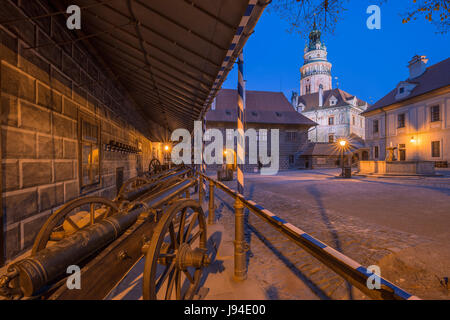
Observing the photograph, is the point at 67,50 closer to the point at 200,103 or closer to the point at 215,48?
the point at 215,48

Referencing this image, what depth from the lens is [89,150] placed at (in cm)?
488

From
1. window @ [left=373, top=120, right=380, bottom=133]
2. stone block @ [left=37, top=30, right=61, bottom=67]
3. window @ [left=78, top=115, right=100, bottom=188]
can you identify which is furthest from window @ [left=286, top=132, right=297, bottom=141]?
stone block @ [left=37, top=30, right=61, bottom=67]

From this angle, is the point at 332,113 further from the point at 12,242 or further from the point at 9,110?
the point at 12,242

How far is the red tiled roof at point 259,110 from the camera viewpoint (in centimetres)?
2642

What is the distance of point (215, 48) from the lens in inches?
135

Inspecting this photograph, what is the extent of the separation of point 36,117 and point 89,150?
2150 mm

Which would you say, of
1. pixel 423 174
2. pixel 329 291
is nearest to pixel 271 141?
pixel 423 174

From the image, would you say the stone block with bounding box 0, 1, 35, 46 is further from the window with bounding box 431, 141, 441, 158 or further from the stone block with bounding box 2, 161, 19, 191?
the window with bounding box 431, 141, 441, 158

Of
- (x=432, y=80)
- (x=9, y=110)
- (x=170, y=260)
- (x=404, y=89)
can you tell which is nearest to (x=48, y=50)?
(x=9, y=110)

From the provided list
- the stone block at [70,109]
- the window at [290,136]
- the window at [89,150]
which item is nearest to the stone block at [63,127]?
the stone block at [70,109]

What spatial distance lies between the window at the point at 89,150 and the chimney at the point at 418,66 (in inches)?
1367

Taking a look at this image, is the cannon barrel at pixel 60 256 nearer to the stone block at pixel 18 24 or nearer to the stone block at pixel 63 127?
the stone block at pixel 63 127

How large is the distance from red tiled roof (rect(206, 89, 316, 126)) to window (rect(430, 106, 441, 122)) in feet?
37.8

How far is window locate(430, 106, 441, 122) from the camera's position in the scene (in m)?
20.5
